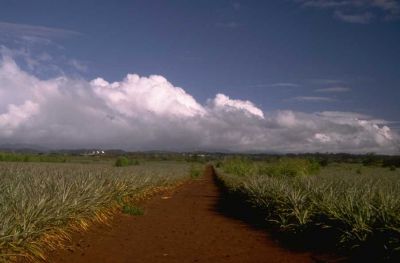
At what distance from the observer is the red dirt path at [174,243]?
362 inches

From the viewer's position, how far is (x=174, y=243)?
36.2 feet

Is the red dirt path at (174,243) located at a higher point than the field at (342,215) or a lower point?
lower

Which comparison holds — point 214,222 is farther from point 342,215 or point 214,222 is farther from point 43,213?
point 43,213

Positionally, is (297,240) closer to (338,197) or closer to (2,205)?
(338,197)

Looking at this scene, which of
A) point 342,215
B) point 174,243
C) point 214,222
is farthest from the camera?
point 214,222

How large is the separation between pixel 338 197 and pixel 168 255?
14.1 feet

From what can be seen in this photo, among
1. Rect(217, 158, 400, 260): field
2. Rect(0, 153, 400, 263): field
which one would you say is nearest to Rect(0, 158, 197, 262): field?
Rect(0, 153, 400, 263): field

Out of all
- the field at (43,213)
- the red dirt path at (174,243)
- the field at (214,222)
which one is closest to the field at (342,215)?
the field at (214,222)

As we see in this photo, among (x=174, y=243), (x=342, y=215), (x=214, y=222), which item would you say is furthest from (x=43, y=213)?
(x=214, y=222)

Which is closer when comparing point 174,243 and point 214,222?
point 174,243

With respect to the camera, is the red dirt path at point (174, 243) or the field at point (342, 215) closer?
the field at point (342, 215)

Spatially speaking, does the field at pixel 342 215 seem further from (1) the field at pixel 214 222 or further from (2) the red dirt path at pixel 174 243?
(2) the red dirt path at pixel 174 243

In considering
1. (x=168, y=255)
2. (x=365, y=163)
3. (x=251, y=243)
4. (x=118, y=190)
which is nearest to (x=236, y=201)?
(x=118, y=190)

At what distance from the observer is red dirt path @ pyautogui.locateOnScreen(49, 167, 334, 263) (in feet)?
30.1
